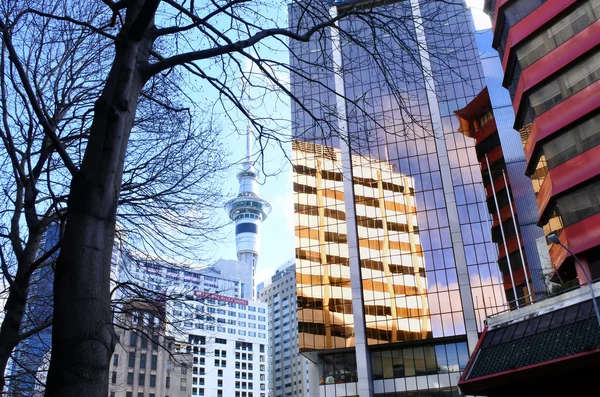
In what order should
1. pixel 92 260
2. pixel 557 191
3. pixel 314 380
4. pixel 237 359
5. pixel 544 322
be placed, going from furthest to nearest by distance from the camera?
pixel 237 359
pixel 314 380
pixel 557 191
pixel 544 322
pixel 92 260

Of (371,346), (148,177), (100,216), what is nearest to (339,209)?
(371,346)

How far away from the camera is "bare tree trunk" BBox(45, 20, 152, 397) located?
4020 millimetres

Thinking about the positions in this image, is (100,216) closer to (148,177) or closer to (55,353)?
(55,353)

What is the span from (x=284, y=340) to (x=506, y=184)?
12545 centimetres

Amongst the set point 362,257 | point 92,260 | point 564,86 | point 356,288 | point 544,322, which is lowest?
point 92,260

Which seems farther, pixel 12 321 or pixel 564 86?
pixel 564 86

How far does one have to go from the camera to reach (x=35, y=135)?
36.2ft

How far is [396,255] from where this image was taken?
48.4 m

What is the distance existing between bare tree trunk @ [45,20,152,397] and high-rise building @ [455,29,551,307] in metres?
41.0

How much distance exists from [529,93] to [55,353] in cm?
3332

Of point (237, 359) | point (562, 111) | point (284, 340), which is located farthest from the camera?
point (284, 340)

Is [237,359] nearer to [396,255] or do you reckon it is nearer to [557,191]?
[396,255]

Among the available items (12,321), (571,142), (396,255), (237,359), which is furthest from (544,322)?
(237,359)

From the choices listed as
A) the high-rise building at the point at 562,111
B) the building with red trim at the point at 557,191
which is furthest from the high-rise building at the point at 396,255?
the building with red trim at the point at 557,191
